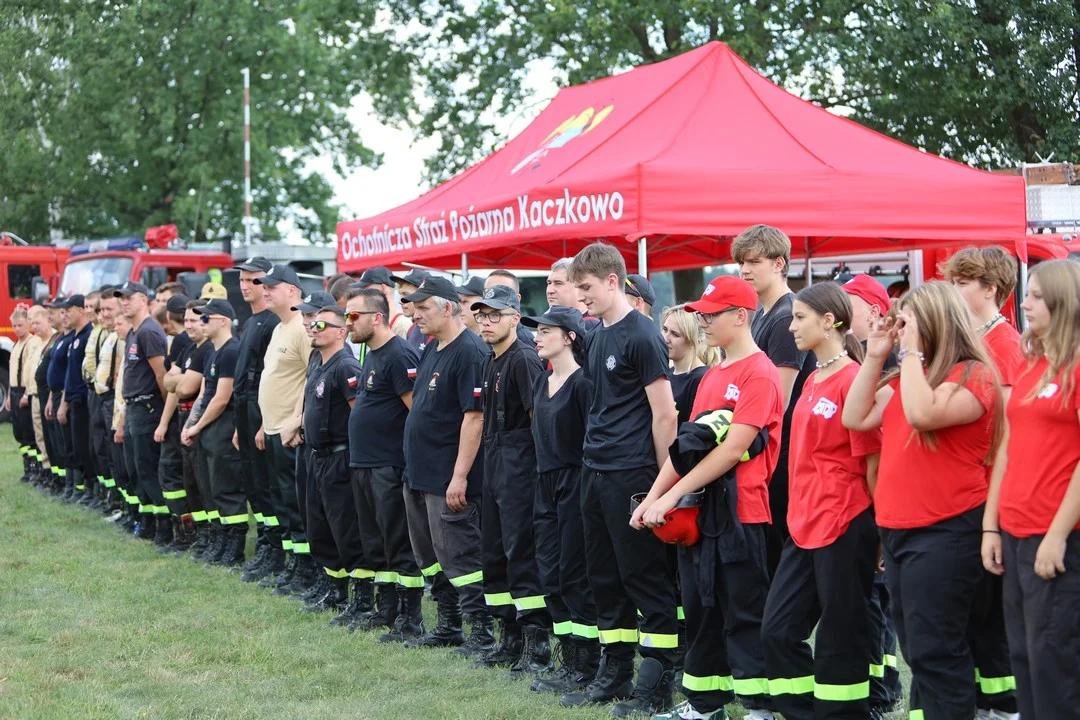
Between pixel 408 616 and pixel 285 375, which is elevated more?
pixel 285 375

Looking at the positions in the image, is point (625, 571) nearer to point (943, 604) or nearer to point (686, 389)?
point (686, 389)

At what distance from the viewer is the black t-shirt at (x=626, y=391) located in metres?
5.37

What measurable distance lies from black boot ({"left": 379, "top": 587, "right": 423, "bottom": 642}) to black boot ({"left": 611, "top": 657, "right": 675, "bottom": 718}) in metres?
2.01

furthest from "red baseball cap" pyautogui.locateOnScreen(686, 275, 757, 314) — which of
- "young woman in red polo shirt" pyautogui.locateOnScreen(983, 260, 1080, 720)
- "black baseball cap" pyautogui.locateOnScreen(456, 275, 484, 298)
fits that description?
"black baseball cap" pyautogui.locateOnScreen(456, 275, 484, 298)

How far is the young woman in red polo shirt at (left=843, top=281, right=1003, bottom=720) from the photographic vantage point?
159 inches

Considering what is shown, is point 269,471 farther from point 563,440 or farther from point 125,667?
point 563,440

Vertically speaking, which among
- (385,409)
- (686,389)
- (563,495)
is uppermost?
(686,389)

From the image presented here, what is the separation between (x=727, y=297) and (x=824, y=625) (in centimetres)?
132

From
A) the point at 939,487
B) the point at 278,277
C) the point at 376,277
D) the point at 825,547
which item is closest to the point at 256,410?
the point at 278,277

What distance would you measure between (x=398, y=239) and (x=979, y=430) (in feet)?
28.9

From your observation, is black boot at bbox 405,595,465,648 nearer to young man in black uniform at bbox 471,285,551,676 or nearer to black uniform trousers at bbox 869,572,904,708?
young man in black uniform at bbox 471,285,551,676

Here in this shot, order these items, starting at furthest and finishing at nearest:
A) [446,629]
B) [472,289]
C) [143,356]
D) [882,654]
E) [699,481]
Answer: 1. [143,356]
2. [446,629]
3. [472,289]
4. [882,654]
5. [699,481]

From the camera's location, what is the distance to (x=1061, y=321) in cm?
370

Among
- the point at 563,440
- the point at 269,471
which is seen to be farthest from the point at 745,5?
the point at 563,440
